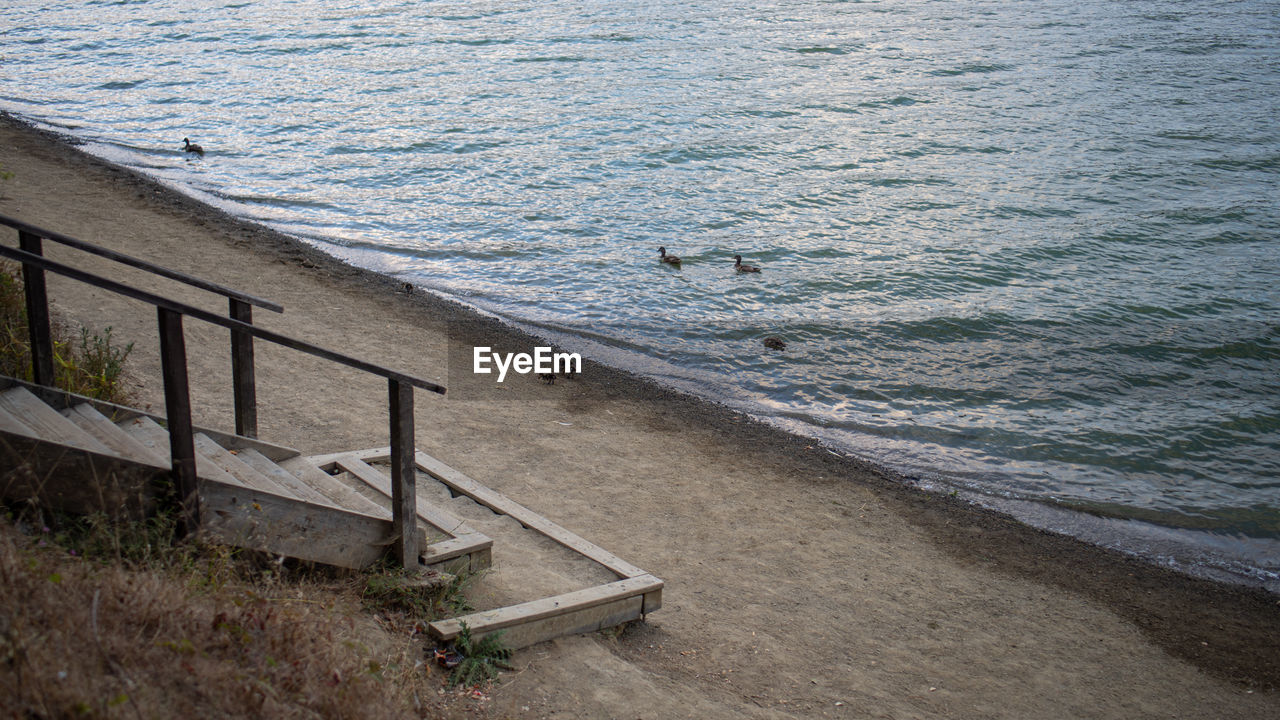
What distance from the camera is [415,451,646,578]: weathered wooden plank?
244 inches

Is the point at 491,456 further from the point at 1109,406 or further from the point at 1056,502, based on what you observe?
the point at 1109,406

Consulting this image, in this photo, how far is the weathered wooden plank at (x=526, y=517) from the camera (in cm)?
620

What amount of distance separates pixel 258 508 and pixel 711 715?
2.61 meters

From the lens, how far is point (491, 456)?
350 inches

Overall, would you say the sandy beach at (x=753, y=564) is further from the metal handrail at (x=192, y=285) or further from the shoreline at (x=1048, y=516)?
the metal handrail at (x=192, y=285)

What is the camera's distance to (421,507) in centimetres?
618

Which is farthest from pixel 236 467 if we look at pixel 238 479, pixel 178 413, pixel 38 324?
pixel 38 324

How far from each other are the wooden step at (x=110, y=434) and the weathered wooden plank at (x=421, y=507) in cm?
164

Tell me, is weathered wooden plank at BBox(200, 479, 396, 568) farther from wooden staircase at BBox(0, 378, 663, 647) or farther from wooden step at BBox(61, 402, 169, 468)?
wooden step at BBox(61, 402, 169, 468)

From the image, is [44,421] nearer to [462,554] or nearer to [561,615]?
[462,554]

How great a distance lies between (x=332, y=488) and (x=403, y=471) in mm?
940

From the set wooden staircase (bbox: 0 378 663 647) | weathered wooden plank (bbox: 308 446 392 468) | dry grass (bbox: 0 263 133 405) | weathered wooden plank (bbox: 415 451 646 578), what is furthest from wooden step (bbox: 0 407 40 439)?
weathered wooden plank (bbox: 415 451 646 578)

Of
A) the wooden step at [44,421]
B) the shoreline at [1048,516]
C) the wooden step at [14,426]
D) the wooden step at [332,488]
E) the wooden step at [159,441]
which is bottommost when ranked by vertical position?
the shoreline at [1048,516]

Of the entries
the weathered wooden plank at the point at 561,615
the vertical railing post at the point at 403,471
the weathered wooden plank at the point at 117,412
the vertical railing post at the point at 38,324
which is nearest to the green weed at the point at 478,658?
the weathered wooden plank at the point at 561,615
